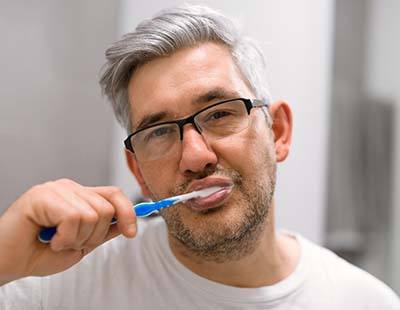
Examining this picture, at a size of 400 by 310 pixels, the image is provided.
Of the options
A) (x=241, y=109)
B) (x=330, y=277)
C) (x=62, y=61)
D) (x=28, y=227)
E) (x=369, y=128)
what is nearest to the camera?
(x=28, y=227)

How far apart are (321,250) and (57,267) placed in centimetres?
67

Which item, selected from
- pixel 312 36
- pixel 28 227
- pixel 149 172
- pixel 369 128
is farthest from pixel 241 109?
pixel 369 128

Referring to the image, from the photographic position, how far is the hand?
0.65 meters

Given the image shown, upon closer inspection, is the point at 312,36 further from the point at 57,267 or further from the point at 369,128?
the point at 57,267

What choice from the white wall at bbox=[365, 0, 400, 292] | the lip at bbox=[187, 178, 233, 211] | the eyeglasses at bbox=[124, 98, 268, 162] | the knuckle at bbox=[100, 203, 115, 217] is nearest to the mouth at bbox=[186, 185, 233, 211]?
the lip at bbox=[187, 178, 233, 211]

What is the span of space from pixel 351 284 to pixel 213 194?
459mm

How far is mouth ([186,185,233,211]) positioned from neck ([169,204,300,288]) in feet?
0.52

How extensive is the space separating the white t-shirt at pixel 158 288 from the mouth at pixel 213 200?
0.63ft

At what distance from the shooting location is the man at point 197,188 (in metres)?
0.86

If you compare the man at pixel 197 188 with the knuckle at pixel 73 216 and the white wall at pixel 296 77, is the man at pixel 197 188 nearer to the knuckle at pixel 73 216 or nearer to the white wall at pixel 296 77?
the knuckle at pixel 73 216

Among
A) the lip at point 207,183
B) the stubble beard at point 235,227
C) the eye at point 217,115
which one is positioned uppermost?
the eye at point 217,115

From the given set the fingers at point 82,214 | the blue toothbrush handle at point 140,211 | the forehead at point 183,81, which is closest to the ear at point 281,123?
the forehead at point 183,81

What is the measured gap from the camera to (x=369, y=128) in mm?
1693

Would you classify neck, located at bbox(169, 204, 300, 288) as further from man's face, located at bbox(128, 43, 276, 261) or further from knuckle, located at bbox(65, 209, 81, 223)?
knuckle, located at bbox(65, 209, 81, 223)
